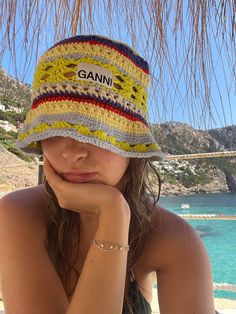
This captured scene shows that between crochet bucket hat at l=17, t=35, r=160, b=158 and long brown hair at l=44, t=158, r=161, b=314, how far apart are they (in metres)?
0.08

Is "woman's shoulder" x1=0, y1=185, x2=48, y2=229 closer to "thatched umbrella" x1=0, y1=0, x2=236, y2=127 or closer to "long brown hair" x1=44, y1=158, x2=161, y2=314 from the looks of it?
"long brown hair" x1=44, y1=158, x2=161, y2=314

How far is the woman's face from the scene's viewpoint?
648 mm

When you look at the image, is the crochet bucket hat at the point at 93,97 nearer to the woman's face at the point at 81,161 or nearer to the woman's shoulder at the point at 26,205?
the woman's face at the point at 81,161

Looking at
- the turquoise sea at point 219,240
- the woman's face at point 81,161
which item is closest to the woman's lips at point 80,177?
the woman's face at point 81,161

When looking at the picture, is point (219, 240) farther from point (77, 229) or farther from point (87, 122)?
point (87, 122)

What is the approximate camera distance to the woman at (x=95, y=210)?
2.12ft

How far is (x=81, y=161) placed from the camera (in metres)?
0.65

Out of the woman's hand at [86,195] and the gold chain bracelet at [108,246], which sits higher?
the woman's hand at [86,195]

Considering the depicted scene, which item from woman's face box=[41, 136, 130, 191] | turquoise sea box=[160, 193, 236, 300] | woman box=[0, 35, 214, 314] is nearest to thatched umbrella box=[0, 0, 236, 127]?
woman box=[0, 35, 214, 314]

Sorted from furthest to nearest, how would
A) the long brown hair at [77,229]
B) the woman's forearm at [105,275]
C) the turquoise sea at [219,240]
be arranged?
1. the turquoise sea at [219,240]
2. the long brown hair at [77,229]
3. the woman's forearm at [105,275]

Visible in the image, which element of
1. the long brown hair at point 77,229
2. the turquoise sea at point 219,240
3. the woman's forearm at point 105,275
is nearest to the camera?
the woman's forearm at point 105,275

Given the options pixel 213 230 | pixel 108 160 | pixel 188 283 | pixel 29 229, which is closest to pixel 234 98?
A: pixel 108 160

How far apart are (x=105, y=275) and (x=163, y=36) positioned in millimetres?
479

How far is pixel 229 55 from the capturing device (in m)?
0.69
